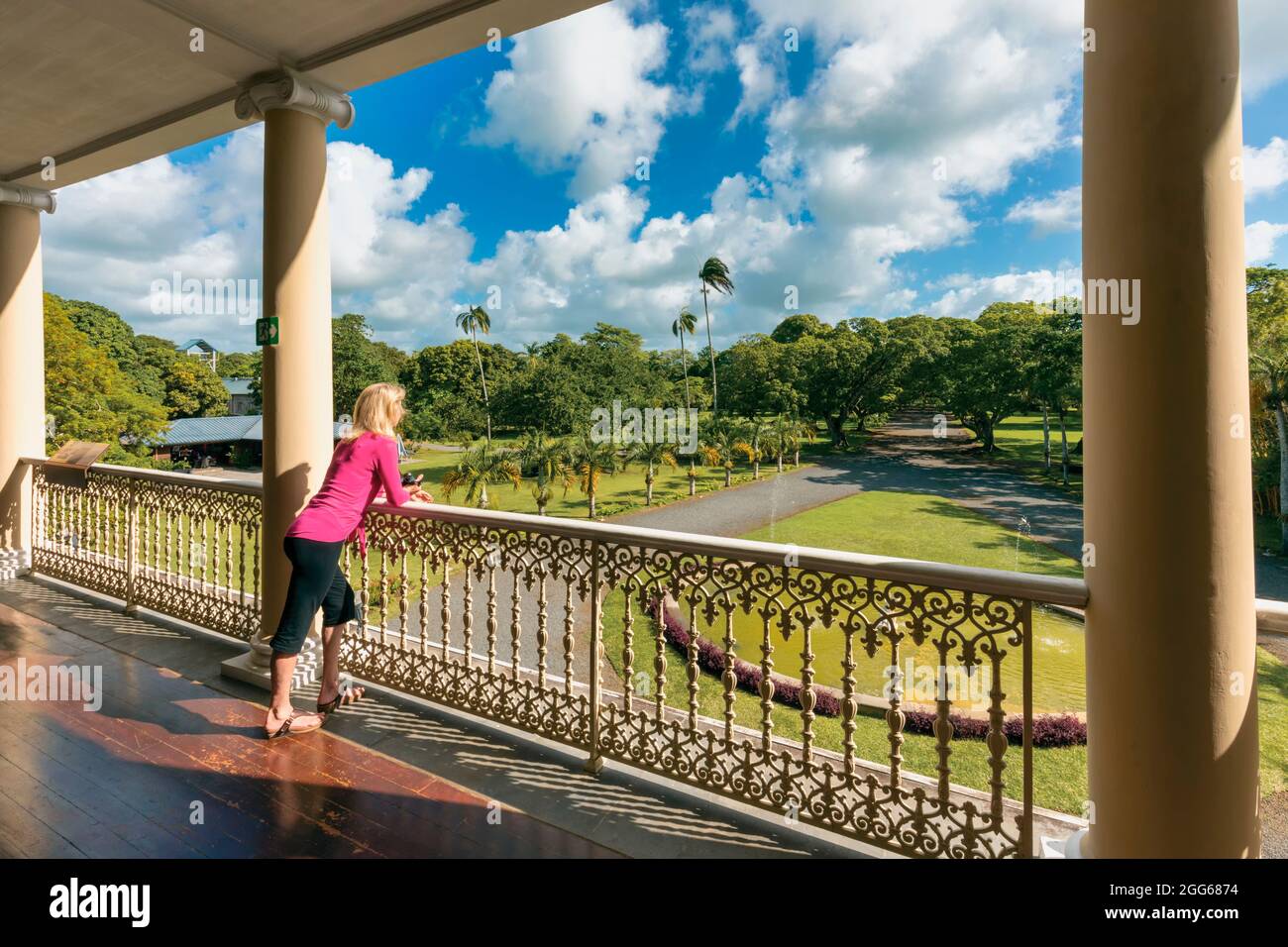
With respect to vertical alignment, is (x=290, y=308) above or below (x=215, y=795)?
above

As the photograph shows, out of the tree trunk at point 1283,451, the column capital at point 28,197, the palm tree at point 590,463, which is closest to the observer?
the column capital at point 28,197

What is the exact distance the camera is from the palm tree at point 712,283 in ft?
166

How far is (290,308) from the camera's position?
11.1 feet

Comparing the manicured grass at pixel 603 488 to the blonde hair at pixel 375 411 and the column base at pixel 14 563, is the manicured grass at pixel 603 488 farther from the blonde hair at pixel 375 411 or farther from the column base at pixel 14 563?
the blonde hair at pixel 375 411

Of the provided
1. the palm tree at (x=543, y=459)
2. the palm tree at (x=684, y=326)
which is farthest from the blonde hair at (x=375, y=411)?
the palm tree at (x=684, y=326)

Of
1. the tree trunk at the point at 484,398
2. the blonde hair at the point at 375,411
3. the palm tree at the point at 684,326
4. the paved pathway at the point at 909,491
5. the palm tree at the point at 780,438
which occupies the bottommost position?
the paved pathway at the point at 909,491

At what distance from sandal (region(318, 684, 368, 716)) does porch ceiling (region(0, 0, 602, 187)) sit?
9.80ft

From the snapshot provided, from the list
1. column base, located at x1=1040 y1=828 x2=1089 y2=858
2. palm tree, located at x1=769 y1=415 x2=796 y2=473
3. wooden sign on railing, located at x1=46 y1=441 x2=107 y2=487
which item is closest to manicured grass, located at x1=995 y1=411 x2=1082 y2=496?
palm tree, located at x1=769 y1=415 x2=796 y2=473

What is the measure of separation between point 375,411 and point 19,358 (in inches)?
188

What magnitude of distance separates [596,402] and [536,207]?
190 ft

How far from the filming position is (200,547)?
4.37 metres

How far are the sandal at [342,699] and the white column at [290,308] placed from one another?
0.36 m

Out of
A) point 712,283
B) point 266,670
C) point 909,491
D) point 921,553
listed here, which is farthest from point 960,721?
point 712,283

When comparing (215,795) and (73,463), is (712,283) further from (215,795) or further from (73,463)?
(215,795)
